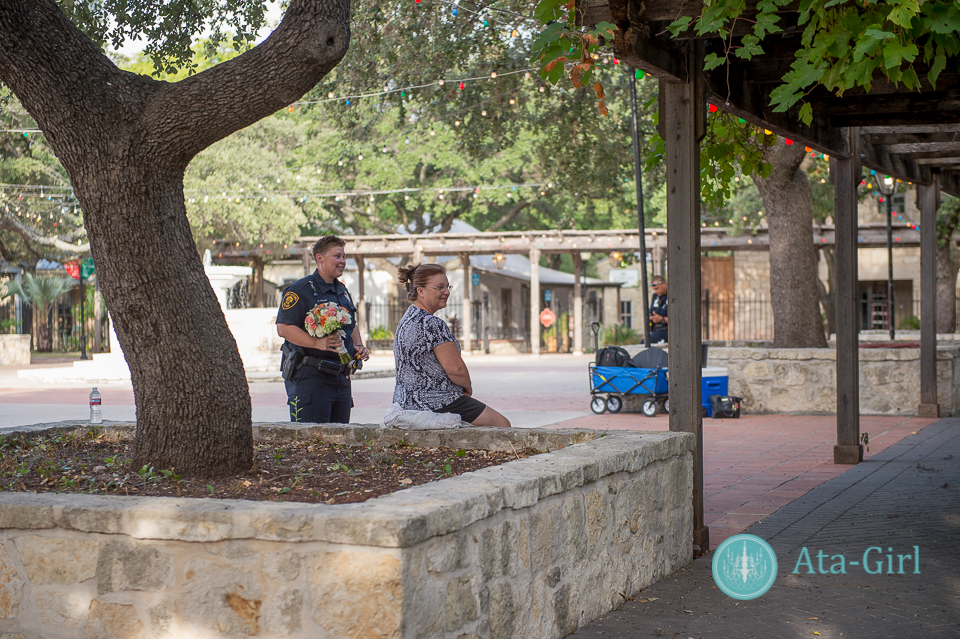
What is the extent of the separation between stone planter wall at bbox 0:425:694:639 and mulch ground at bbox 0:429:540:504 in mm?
626

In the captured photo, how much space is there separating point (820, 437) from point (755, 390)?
2.51 m

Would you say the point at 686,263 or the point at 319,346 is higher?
the point at 686,263

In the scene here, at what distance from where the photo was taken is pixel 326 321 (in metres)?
5.80

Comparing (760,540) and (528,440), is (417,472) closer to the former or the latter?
(528,440)

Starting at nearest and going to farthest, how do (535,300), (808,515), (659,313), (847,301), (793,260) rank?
(808,515)
(847,301)
(793,260)
(659,313)
(535,300)

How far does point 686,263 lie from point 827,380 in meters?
7.75

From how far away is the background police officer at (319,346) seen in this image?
5.95m

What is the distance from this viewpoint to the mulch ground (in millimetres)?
4227

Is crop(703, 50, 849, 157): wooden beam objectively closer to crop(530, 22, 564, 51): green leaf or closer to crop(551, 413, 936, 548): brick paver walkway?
crop(530, 22, 564, 51): green leaf

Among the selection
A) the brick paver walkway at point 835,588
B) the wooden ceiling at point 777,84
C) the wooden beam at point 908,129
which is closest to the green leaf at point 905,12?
the wooden ceiling at point 777,84

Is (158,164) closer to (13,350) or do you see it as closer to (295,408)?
(295,408)

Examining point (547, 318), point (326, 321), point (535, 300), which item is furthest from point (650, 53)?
point (547, 318)

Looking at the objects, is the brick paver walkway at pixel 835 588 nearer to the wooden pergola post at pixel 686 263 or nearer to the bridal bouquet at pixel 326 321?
the wooden pergola post at pixel 686 263

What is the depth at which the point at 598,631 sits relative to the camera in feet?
13.3
